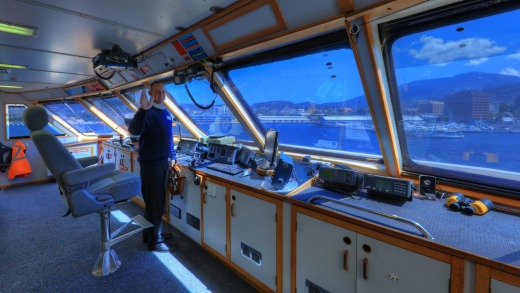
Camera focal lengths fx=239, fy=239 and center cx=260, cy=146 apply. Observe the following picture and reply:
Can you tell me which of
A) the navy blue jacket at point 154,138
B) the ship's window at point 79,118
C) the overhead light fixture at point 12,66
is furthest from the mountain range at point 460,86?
the ship's window at point 79,118

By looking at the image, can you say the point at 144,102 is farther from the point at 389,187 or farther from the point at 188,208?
the point at 389,187

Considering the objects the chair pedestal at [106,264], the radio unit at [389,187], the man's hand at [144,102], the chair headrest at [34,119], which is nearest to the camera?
the radio unit at [389,187]

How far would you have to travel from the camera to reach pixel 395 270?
Answer: 1.21 meters

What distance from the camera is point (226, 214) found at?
2182 millimetres

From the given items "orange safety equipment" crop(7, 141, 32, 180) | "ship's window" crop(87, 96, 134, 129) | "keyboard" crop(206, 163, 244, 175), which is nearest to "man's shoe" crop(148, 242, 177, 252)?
"keyboard" crop(206, 163, 244, 175)

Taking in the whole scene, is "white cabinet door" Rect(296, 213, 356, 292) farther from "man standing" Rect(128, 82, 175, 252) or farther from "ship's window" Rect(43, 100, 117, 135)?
"ship's window" Rect(43, 100, 117, 135)

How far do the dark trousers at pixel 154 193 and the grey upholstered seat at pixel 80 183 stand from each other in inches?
5.3

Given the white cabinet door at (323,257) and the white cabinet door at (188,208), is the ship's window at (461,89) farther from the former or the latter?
the white cabinet door at (188,208)

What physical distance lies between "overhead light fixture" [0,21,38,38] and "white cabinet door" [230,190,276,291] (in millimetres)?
2267

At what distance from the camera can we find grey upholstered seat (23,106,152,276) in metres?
1.93

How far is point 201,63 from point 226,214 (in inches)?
63.5

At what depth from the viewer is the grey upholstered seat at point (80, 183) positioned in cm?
193

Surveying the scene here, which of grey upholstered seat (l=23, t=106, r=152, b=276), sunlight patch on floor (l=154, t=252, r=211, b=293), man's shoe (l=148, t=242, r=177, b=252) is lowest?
sunlight patch on floor (l=154, t=252, r=211, b=293)

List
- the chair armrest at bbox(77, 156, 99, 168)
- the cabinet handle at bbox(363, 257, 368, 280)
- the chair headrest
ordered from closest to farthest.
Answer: the cabinet handle at bbox(363, 257, 368, 280)
the chair headrest
the chair armrest at bbox(77, 156, 99, 168)
